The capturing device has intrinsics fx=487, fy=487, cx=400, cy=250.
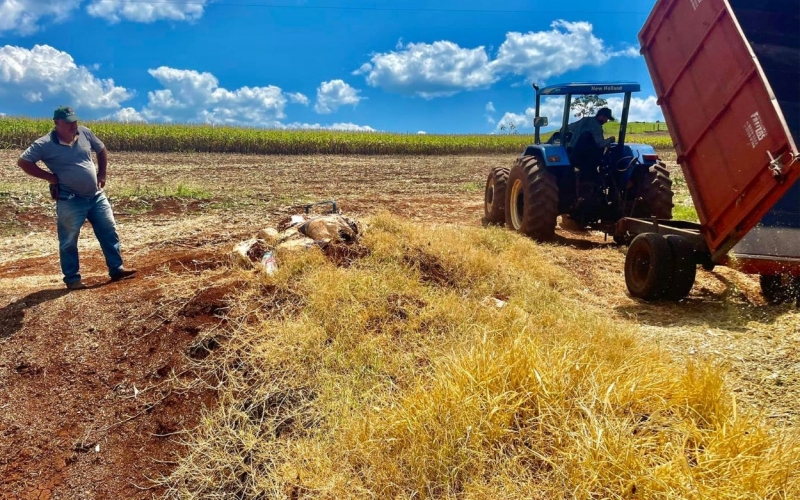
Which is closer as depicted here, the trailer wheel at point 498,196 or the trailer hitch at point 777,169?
the trailer hitch at point 777,169

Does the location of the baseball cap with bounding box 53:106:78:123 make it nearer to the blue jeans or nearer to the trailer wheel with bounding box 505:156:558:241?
the blue jeans

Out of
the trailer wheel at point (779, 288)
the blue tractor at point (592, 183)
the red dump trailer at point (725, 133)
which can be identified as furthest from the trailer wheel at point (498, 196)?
the trailer wheel at point (779, 288)

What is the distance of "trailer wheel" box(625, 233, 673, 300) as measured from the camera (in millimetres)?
4141

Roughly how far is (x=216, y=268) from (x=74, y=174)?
1472 millimetres

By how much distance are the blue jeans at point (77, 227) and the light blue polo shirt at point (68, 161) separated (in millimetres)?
103

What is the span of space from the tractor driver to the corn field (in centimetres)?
2160

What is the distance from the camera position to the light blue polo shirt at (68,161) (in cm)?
424

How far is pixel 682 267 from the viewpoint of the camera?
415cm

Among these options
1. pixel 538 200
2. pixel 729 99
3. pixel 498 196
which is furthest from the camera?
pixel 498 196

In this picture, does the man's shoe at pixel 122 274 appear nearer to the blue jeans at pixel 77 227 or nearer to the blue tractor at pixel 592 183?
the blue jeans at pixel 77 227

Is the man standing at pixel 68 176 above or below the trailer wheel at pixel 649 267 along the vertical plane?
above

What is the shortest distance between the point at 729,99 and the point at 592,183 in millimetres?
2554

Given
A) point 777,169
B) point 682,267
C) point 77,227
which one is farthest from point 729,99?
point 77,227

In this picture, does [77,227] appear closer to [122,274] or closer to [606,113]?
[122,274]
